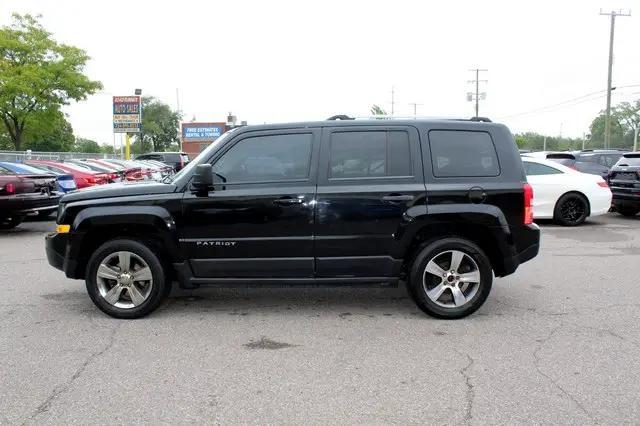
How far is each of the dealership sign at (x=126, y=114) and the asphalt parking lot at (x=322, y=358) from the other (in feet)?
88.1

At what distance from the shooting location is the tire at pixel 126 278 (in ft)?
16.4

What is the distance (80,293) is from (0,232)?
21.9ft

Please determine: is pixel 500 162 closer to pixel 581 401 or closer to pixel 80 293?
pixel 581 401

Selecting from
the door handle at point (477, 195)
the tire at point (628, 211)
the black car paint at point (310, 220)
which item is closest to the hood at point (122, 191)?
the black car paint at point (310, 220)

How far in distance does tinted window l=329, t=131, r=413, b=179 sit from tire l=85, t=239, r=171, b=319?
74.8 inches

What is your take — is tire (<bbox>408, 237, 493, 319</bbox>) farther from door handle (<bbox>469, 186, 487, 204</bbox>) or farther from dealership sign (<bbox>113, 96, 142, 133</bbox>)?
dealership sign (<bbox>113, 96, 142, 133</bbox>)

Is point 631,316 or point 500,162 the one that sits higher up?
point 500,162

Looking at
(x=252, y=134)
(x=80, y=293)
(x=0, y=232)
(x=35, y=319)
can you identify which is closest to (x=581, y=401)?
(x=252, y=134)

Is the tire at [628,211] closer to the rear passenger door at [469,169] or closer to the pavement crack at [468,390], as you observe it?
the rear passenger door at [469,169]

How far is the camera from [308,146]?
199 inches

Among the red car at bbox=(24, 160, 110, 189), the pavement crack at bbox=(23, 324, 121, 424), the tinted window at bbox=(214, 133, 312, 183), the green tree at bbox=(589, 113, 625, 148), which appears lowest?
the pavement crack at bbox=(23, 324, 121, 424)

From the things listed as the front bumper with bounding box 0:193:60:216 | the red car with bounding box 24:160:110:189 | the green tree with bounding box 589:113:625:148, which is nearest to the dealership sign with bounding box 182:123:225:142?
the red car with bounding box 24:160:110:189

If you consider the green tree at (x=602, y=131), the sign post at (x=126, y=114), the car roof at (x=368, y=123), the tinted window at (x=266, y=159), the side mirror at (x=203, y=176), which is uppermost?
the green tree at (x=602, y=131)

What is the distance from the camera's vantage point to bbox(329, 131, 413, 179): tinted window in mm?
5004
